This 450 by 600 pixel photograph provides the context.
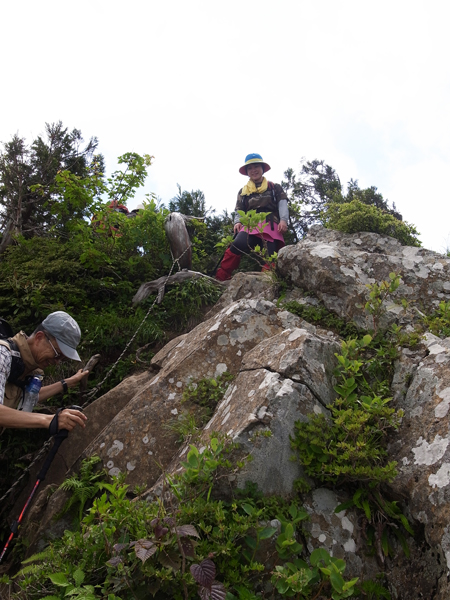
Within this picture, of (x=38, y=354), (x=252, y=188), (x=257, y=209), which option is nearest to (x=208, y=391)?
(x=38, y=354)

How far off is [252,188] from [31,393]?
5.79 meters

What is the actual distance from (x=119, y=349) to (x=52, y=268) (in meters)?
1.94

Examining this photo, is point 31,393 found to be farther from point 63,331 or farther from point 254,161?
point 254,161

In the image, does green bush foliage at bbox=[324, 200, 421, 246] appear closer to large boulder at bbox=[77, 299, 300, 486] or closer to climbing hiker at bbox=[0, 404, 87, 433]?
large boulder at bbox=[77, 299, 300, 486]

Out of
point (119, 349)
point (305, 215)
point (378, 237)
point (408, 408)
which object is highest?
point (305, 215)

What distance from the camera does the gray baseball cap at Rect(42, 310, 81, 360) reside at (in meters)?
4.19

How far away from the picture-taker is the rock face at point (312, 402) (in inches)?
96.7

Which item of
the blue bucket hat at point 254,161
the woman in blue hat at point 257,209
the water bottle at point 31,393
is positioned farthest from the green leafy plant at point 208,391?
the blue bucket hat at point 254,161

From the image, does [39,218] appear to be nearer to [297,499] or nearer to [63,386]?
[63,386]

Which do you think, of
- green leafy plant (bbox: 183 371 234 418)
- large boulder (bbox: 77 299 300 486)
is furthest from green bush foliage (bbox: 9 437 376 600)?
green leafy plant (bbox: 183 371 234 418)

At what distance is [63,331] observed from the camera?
4.20 metres

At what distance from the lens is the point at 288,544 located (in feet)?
7.41

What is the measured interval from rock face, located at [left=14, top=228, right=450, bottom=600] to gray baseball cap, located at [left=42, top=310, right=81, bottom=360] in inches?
29.6

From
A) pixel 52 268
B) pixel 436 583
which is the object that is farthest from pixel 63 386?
pixel 436 583
